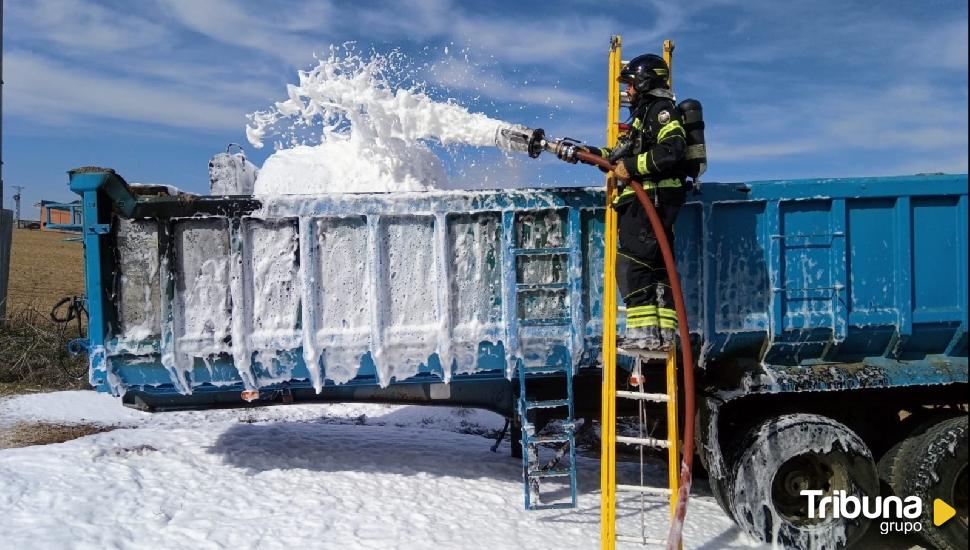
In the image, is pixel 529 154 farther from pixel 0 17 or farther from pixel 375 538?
pixel 0 17

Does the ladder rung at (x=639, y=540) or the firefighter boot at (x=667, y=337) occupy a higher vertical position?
the firefighter boot at (x=667, y=337)

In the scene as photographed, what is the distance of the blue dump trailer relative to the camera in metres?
4.23

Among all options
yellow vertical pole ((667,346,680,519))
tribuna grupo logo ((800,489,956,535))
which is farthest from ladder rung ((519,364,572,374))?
tribuna grupo logo ((800,489,956,535))

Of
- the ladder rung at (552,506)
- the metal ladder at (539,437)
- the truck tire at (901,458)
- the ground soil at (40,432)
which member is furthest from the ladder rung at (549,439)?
the ground soil at (40,432)

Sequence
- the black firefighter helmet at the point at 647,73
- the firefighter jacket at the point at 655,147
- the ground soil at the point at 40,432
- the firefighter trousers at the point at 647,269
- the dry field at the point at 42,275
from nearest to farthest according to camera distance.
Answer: the firefighter jacket at the point at 655,147
the firefighter trousers at the point at 647,269
the black firefighter helmet at the point at 647,73
the ground soil at the point at 40,432
the dry field at the point at 42,275

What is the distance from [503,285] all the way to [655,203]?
43.7 inches

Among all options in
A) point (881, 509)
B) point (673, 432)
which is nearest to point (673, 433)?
point (673, 432)

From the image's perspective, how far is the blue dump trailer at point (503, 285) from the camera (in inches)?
166

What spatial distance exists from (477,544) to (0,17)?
1024cm

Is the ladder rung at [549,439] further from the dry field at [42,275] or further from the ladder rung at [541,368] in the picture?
the dry field at [42,275]

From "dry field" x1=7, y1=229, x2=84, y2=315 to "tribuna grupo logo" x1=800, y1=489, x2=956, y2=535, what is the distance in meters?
10.6

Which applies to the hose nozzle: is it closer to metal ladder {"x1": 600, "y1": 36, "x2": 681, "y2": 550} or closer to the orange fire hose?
metal ladder {"x1": 600, "y1": 36, "x2": 681, "y2": 550}

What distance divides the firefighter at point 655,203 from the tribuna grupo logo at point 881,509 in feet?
5.02

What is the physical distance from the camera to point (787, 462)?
4.14 metres
